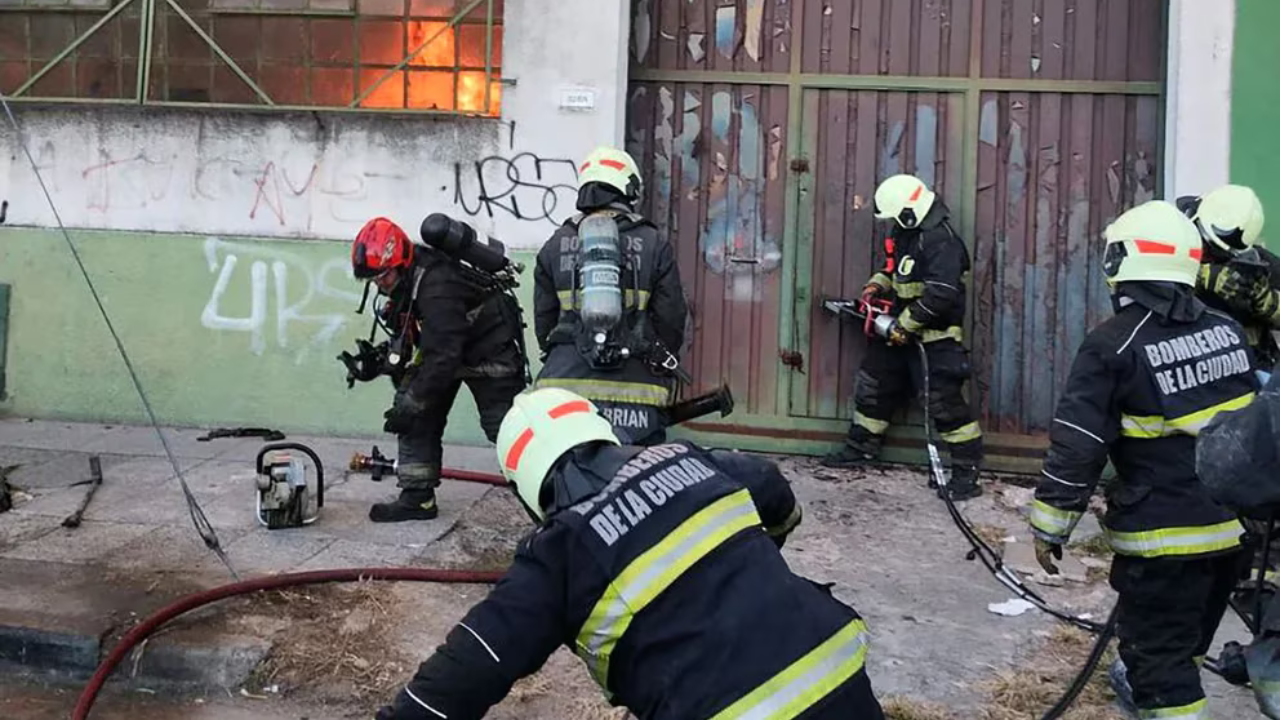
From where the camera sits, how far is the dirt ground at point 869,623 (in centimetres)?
386

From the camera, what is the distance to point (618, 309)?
4.45 meters

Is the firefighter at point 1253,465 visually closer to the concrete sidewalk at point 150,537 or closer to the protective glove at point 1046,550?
the protective glove at point 1046,550

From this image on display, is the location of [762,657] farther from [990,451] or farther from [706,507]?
[990,451]

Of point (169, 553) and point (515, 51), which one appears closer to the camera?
point (169, 553)

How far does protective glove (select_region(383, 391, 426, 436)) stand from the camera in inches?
209

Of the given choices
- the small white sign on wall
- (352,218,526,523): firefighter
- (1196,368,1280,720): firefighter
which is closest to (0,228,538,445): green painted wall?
the small white sign on wall

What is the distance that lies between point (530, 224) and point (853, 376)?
2411mm

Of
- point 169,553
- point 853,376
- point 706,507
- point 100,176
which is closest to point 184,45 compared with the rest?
point 100,176

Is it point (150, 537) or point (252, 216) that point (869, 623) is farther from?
point (252, 216)

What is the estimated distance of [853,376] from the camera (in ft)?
23.9

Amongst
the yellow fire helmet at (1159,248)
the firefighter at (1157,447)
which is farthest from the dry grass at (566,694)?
the yellow fire helmet at (1159,248)

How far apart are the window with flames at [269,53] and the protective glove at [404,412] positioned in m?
2.60

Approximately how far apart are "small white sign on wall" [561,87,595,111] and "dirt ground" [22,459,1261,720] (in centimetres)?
278

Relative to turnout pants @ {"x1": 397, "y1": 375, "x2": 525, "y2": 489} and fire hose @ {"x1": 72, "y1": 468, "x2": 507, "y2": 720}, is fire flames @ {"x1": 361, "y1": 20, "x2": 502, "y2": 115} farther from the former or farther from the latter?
fire hose @ {"x1": 72, "y1": 468, "x2": 507, "y2": 720}
